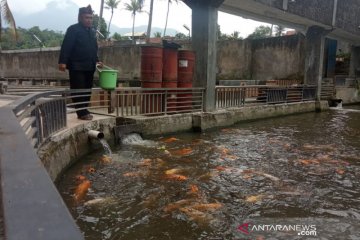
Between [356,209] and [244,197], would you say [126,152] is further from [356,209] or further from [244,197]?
[356,209]

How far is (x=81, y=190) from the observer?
198 inches

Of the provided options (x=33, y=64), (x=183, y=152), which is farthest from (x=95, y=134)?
(x=33, y=64)

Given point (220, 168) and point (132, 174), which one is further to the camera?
point (220, 168)

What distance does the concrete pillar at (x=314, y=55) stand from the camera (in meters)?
18.1

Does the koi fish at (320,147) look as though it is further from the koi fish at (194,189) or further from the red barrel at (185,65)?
the koi fish at (194,189)

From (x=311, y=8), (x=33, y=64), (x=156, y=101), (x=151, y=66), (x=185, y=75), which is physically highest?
(x=311, y=8)

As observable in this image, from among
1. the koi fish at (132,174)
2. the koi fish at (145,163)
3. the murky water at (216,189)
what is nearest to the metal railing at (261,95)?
the murky water at (216,189)

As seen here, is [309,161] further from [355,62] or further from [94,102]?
[355,62]

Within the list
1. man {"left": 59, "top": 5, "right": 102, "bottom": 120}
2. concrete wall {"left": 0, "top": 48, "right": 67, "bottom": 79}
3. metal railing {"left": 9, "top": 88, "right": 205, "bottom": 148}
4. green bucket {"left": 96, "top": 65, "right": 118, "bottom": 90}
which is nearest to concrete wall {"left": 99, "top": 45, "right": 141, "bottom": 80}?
concrete wall {"left": 0, "top": 48, "right": 67, "bottom": 79}

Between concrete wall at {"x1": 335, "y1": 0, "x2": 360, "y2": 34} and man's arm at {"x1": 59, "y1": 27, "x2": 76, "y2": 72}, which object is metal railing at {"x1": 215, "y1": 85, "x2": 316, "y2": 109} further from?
man's arm at {"x1": 59, "y1": 27, "x2": 76, "y2": 72}

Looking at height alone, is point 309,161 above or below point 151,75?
below

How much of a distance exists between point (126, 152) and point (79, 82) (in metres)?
1.80

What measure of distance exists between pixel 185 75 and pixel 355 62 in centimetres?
1982

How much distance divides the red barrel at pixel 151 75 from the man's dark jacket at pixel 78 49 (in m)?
1.95
